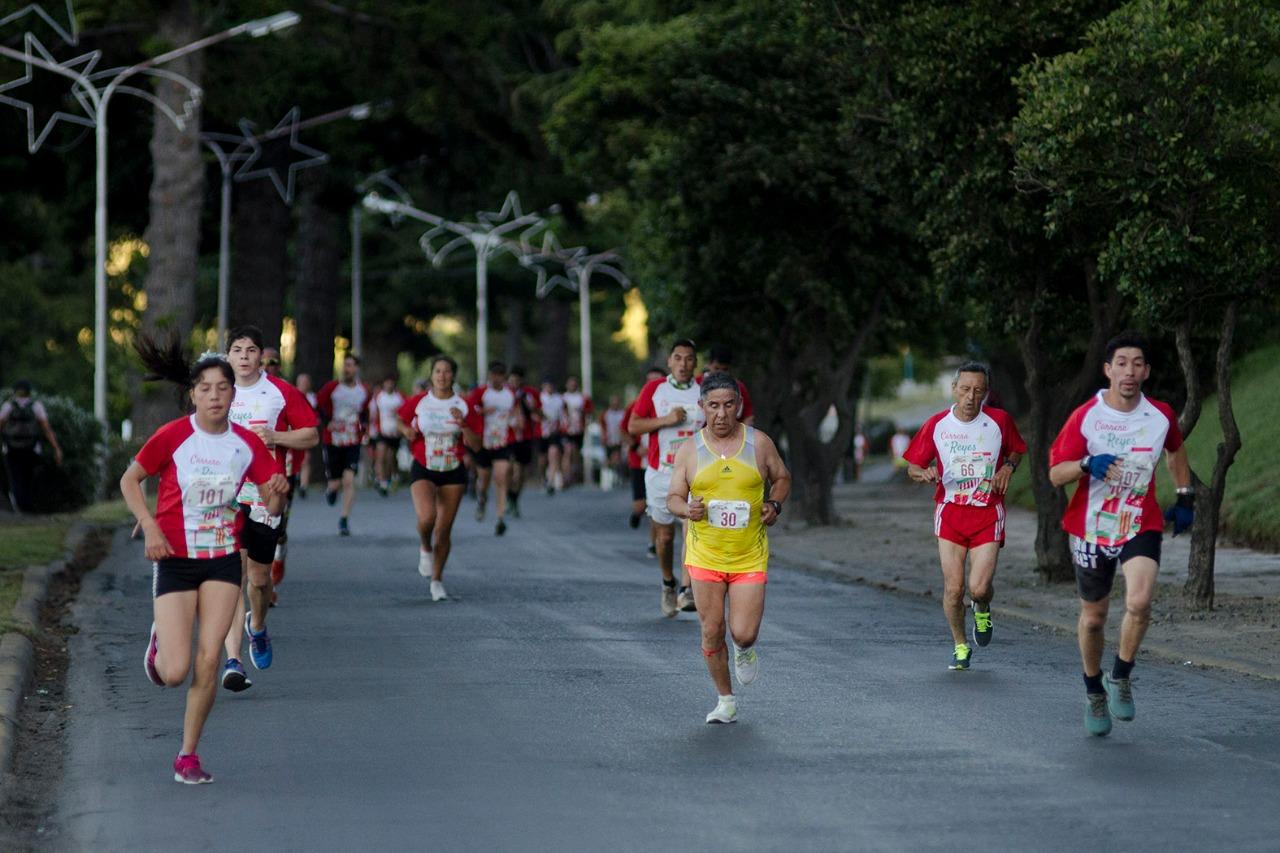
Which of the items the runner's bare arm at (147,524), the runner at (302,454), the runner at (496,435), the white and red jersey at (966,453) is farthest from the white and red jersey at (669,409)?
the runner at (496,435)

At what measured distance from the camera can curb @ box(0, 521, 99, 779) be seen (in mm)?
9672

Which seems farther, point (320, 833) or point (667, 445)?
point (667, 445)

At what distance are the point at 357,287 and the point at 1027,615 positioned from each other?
4517 centimetres

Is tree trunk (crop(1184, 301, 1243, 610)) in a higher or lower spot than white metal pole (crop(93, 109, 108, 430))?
lower

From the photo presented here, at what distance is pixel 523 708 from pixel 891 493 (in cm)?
3032

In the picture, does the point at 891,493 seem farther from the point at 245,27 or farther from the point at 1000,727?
the point at 1000,727

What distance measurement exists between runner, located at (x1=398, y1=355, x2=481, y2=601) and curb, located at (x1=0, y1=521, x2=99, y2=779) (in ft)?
9.56

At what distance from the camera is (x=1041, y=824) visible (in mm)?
7555

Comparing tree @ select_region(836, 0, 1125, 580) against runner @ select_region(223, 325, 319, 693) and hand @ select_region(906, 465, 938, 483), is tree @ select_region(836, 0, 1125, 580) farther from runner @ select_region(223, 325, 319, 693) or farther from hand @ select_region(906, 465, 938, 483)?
runner @ select_region(223, 325, 319, 693)

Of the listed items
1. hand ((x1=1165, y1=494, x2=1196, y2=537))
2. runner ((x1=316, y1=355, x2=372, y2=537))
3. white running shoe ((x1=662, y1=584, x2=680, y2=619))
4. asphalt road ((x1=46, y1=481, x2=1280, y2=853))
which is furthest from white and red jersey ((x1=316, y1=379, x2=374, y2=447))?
hand ((x1=1165, y1=494, x2=1196, y2=537))

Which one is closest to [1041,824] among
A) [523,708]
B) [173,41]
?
[523,708]

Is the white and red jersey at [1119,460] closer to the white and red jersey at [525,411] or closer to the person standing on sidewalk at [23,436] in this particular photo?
the white and red jersey at [525,411]

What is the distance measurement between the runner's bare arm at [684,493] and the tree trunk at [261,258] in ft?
101

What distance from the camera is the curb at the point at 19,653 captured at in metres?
9.67
